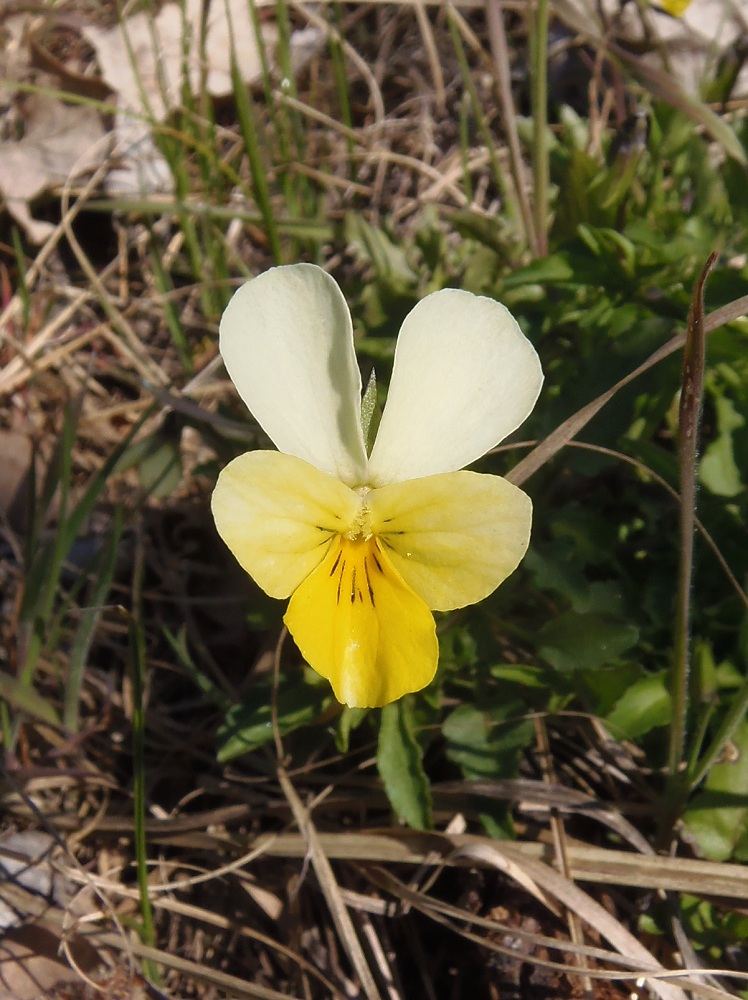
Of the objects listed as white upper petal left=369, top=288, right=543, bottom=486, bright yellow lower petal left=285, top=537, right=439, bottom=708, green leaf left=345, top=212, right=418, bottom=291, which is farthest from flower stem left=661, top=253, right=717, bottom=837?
green leaf left=345, top=212, right=418, bottom=291

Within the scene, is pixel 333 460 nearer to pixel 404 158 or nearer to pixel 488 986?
pixel 488 986

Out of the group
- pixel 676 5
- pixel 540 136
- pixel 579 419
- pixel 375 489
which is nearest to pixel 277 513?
pixel 375 489

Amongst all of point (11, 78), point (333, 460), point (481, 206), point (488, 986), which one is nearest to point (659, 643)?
point (488, 986)

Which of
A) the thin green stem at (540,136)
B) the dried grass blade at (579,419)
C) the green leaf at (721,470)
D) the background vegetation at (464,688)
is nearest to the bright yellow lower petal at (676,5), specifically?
the background vegetation at (464,688)

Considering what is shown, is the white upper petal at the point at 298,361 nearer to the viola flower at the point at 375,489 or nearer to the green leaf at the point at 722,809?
the viola flower at the point at 375,489

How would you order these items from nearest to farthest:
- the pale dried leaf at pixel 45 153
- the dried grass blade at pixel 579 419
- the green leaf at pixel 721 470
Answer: the dried grass blade at pixel 579 419
the green leaf at pixel 721 470
the pale dried leaf at pixel 45 153
